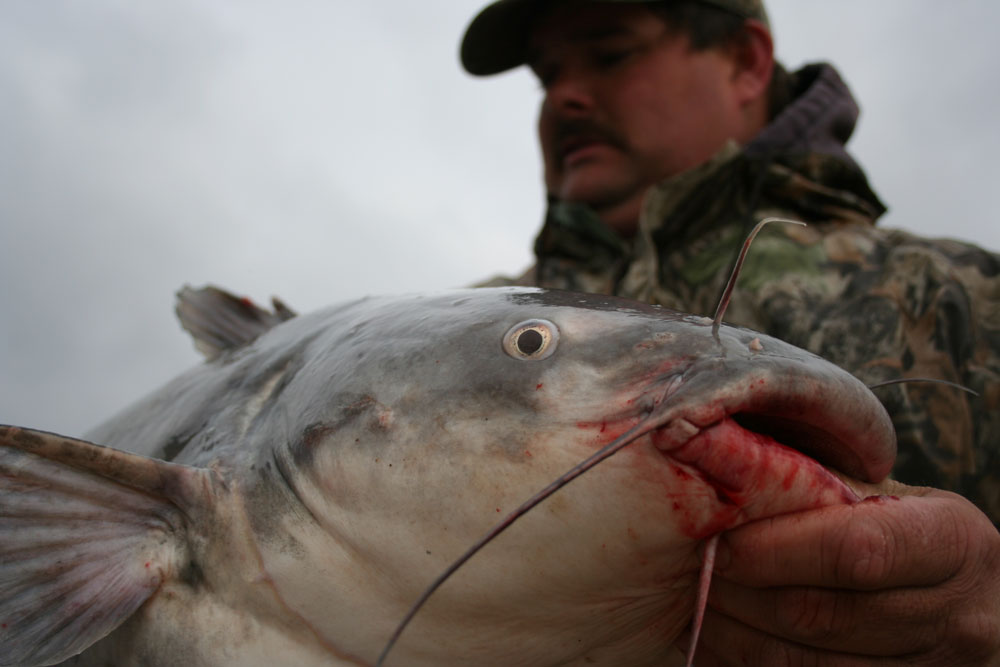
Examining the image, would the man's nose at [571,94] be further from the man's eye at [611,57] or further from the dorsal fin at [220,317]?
the dorsal fin at [220,317]

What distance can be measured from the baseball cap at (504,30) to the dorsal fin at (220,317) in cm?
169

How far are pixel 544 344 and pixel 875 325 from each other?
143 centimetres

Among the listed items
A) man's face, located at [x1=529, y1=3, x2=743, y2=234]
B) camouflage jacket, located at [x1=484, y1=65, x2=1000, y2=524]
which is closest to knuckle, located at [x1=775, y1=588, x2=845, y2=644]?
camouflage jacket, located at [x1=484, y1=65, x2=1000, y2=524]

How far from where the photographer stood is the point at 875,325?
80.4 inches

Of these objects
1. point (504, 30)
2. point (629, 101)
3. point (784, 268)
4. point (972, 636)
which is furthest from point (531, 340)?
point (504, 30)

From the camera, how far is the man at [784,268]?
95 cm

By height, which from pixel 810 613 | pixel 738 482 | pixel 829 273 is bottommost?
pixel 829 273

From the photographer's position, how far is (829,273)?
2.30 m

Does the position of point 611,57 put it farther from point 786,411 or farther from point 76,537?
point 76,537

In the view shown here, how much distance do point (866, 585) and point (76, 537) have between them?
3.68ft

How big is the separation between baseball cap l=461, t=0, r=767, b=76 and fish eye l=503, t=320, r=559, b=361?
203 centimetres

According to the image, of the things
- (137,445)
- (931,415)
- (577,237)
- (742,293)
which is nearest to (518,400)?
(137,445)

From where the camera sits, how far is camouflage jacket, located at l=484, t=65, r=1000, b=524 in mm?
1914

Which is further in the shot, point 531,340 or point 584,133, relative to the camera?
point 584,133
